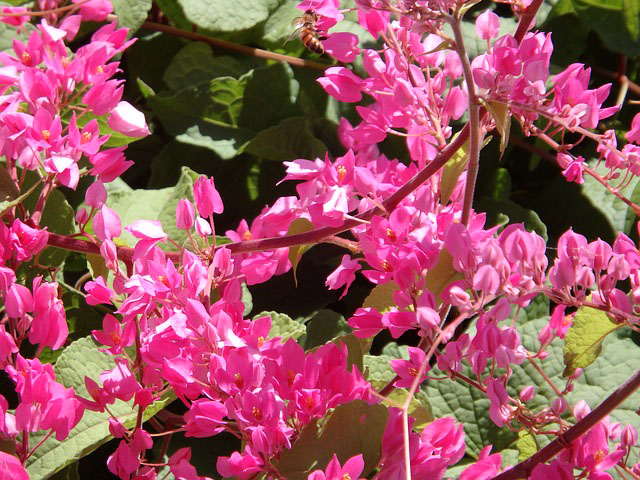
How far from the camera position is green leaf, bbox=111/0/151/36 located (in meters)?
0.95

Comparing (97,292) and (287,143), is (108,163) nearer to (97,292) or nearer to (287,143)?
(97,292)

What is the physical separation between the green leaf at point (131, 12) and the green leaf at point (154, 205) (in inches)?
7.9

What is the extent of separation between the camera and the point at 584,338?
60 centimetres

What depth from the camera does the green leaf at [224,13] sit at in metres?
0.97

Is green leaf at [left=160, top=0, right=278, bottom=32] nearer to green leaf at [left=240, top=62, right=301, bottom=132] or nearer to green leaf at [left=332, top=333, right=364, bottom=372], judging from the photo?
green leaf at [left=240, top=62, right=301, bottom=132]

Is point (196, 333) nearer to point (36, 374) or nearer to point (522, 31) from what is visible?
point (36, 374)

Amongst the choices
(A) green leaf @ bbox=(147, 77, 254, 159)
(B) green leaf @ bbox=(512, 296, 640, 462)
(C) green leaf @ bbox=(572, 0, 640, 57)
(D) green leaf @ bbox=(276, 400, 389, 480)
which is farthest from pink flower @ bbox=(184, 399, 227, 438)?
(C) green leaf @ bbox=(572, 0, 640, 57)

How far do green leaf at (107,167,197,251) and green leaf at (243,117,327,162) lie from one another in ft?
0.41

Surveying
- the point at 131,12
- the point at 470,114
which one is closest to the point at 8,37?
the point at 131,12

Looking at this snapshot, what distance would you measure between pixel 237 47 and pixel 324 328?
1.35 ft

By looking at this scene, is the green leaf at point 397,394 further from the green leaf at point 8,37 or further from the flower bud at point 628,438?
the green leaf at point 8,37

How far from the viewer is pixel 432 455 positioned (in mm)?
558

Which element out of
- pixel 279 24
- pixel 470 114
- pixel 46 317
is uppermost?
pixel 470 114

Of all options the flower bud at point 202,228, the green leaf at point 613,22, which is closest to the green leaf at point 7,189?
the flower bud at point 202,228
